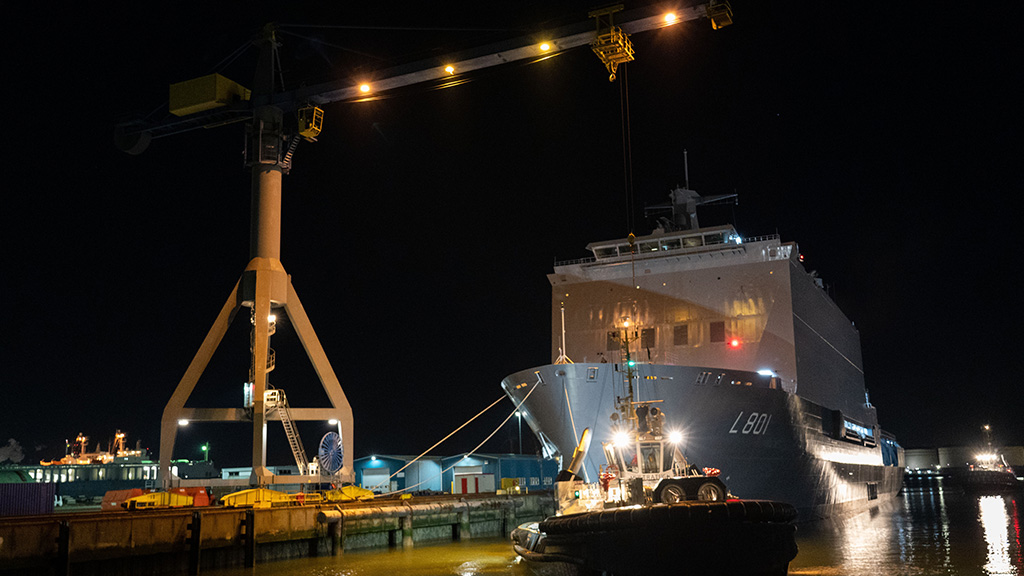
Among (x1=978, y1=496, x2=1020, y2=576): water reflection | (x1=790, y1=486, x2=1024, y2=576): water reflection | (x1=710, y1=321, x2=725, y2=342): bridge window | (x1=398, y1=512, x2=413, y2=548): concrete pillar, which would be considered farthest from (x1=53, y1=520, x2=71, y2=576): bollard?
(x1=710, y1=321, x2=725, y2=342): bridge window

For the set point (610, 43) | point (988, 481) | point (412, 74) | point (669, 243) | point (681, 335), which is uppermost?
point (412, 74)

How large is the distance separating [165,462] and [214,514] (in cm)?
798

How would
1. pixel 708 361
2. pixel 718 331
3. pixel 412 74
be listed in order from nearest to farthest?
pixel 412 74
pixel 708 361
pixel 718 331

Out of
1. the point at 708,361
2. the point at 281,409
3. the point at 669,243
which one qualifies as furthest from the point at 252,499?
the point at 669,243

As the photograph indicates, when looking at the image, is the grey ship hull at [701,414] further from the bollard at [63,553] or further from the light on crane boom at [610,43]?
the bollard at [63,553]

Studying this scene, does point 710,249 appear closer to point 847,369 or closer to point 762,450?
point 762,450

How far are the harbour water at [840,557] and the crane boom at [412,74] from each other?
13.9 m

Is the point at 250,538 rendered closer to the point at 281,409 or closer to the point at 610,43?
the point at 281,409

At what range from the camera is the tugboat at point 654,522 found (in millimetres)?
13438

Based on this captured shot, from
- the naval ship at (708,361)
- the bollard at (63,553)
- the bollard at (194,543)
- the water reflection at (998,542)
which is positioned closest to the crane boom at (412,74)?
the naval ship at (708,361)

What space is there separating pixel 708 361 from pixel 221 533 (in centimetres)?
1803

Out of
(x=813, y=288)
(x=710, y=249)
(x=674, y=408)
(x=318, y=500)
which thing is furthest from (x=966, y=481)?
(x=318, y=500)

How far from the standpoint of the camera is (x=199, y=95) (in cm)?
2819

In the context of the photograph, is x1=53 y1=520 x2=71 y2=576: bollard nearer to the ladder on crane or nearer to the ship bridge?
the ladder on crane
